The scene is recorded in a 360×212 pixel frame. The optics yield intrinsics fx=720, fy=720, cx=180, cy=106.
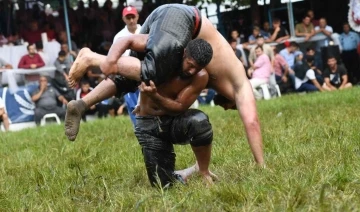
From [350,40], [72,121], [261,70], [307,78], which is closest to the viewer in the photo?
[72,121]

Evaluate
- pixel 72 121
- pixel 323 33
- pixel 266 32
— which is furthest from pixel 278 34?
pixel 72 121

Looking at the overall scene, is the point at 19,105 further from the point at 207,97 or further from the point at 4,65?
the point at 207,97

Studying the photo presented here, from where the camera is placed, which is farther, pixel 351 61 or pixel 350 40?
pixel 351 61

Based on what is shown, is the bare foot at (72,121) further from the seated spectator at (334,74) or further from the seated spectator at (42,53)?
the seated spectator at (334,74)

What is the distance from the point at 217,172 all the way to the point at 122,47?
1.14 m

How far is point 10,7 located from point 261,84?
638 centimetres

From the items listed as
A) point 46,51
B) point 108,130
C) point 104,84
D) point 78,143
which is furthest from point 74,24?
point 104,84

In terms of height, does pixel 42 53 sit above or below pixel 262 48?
above

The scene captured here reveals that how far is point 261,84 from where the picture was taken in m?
15.2

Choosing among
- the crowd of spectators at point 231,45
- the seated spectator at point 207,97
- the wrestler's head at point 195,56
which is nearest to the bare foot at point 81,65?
the wrestler's head at point 195,56

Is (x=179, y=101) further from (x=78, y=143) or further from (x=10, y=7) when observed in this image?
(x=10, y=7)

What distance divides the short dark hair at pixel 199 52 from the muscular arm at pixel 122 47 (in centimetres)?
33

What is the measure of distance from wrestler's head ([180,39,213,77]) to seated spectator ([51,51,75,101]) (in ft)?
33.6

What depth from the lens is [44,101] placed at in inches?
545
